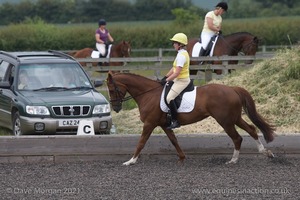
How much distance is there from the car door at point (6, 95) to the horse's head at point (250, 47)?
886 centimetres

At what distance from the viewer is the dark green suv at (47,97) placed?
566 inches

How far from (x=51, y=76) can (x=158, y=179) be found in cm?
543

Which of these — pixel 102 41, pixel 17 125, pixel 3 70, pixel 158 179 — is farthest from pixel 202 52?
pixel 158 179

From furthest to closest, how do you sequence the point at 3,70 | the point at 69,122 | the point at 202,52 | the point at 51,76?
the point at 202,52 < the point at 3,70 < the point at 51,76 < the point at 69,122

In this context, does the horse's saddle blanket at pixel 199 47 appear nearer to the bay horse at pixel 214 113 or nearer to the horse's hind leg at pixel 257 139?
the bay horse at pixel 214 113

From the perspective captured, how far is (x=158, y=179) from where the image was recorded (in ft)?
36.0

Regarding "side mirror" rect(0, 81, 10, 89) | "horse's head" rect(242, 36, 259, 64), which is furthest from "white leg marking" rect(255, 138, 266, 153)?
"horse's head" rect(242, 36, 259, 64)

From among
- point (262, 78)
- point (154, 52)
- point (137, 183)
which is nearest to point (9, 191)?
point (137, 183)

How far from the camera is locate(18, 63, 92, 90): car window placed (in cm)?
1551

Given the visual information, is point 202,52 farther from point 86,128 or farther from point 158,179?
point 158,179

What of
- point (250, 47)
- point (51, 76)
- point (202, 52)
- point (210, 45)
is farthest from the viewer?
point (250, 47)

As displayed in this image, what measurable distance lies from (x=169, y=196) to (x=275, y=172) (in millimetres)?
2378

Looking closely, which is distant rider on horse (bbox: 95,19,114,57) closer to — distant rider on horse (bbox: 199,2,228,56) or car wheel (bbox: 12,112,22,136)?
distant rider on horse (bbox: 199,2,228,56)

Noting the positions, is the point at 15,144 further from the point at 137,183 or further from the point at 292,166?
the point at 292,166
